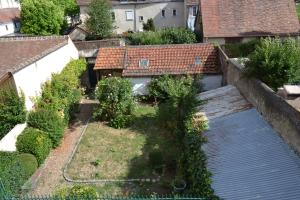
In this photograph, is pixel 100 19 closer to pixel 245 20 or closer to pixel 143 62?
pixel 143 62

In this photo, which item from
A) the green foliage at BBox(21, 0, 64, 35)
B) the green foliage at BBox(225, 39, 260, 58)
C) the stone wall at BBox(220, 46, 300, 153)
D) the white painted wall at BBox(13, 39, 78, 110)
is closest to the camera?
the stone wall at BBox(220, 46, 300, 153)

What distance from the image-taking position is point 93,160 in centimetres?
1847

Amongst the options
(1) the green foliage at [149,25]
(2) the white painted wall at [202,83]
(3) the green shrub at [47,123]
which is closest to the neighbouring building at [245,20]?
(2) the white painted wall at [202,83]

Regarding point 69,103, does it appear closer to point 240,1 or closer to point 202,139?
point 202,139

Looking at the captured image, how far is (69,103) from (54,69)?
3.45 m

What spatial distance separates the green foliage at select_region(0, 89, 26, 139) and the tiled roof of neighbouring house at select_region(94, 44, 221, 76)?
9136mm

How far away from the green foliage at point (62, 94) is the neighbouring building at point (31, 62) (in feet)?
1.76

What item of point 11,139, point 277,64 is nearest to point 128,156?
point 11,139

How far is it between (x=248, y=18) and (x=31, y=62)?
2254 centimetres

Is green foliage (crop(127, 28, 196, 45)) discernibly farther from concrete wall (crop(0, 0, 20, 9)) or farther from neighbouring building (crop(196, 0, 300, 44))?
concrete wall (crop(0, 0, 20, 9))

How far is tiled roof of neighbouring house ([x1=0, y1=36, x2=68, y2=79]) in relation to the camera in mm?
20203

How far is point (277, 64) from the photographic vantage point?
17.1m

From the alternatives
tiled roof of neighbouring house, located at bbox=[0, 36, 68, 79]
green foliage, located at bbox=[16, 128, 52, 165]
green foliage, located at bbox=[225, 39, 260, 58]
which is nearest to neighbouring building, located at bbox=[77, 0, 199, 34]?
green foliage, located at bbox=[225, 39, 260, 58]

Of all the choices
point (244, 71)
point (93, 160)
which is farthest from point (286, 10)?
point (93, 160)
